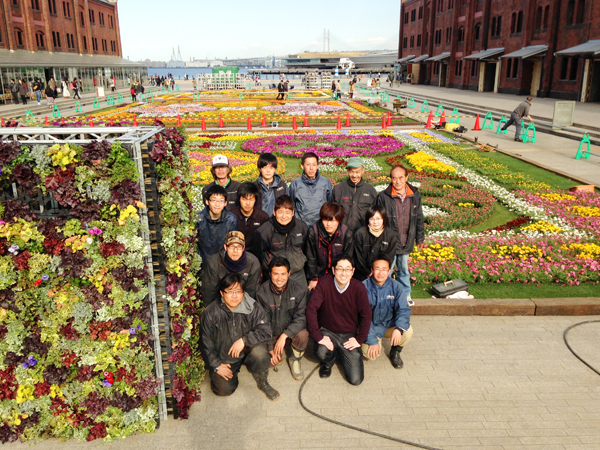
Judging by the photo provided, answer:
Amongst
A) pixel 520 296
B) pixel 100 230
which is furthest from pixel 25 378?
pixel 520 296

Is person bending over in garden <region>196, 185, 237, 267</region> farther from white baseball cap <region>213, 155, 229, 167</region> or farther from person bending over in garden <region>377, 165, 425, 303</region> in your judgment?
person bending over in garden <region>377, 165, 425, 303</region>

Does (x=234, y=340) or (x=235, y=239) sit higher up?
(x=235, y=239)

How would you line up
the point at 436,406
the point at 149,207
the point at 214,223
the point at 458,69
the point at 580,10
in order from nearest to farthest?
the point at 149,207 < the point at 436,406 < the point at 214,223 < the point at 580,10 < the point at 458,69

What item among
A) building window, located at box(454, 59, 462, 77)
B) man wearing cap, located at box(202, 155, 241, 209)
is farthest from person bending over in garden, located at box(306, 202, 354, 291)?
building window, located at box(454, 59, 462, 77)

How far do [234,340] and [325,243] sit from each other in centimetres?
172

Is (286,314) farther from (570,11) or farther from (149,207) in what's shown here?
(570,11)

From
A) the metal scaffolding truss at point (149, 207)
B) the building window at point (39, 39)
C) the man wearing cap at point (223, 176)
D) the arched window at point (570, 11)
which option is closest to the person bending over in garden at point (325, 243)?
the man wearing cap at point (223, 176)

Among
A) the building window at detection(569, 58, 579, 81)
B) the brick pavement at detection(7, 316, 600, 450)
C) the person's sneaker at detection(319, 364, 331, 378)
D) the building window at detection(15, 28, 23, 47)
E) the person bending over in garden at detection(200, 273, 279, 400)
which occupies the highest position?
the building window at detection(15, 28, 23, 47)

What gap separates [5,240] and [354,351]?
12.5ft

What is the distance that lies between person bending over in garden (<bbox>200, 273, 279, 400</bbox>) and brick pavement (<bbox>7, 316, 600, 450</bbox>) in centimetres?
21

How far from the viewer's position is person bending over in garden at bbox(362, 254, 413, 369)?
5.66 metres

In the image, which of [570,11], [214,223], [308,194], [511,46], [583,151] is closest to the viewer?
[214,223]

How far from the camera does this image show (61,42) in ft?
175

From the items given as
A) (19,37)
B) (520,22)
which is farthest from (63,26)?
(520,22)
